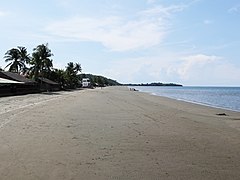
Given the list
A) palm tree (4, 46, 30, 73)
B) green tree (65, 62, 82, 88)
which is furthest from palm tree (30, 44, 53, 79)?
green tree (65, 62, 82, 88)

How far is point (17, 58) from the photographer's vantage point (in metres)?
Result: 89.5

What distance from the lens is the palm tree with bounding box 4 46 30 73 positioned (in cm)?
8727

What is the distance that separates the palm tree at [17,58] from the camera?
8727cm

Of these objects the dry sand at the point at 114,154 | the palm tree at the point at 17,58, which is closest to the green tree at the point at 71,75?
the palm tree at the point at 17,58

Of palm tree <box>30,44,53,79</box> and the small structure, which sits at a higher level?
palm tree <box>30,44,53,79</box>

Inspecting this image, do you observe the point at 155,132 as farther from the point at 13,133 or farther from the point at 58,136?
the point at 13,133

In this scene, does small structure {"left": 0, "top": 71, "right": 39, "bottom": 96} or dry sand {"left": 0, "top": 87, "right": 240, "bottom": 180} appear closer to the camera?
dry sand {"left": 0, "top": 87, "right": 240, "bottom": 180}

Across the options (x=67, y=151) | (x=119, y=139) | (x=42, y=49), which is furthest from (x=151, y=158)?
(x=42, y=49)

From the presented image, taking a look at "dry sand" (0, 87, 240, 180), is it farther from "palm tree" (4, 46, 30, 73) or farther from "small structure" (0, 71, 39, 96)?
"palm tree" (4, 46, 30, 73)

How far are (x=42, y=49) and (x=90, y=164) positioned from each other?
259 feet

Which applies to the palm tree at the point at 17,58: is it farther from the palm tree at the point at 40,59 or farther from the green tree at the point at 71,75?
the green tree at the point at 71,75

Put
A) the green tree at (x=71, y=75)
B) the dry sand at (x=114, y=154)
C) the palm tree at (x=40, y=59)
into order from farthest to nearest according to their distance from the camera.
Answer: the green tree at (x=71, y=75) → the palm tree at (x=40, y=59) → the dry sand at (x=114, y=154)

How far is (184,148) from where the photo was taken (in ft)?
33.0

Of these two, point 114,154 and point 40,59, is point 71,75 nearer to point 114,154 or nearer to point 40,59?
point 40,59
